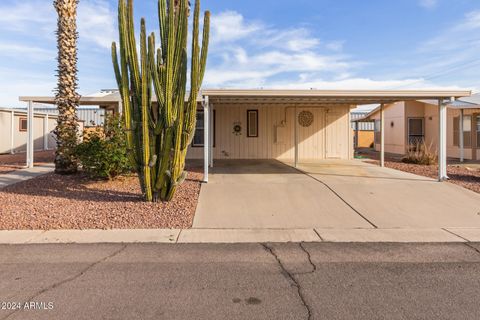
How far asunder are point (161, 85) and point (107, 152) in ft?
11.6

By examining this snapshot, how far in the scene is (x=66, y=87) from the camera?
38.5ft

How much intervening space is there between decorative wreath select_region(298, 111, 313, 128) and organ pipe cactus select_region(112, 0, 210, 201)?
10343mm

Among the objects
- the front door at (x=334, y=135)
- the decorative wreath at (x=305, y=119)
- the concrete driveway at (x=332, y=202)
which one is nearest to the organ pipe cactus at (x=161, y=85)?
the concrete driveway at (x=332, y=202)

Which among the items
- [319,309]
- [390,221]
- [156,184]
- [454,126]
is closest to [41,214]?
[156,184]

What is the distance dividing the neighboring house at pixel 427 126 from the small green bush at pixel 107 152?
12.9 metres

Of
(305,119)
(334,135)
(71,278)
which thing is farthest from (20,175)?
(334,135)

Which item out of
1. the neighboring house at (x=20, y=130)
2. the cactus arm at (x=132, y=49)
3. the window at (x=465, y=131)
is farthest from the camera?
the neighboring house at (x=20, y=130)

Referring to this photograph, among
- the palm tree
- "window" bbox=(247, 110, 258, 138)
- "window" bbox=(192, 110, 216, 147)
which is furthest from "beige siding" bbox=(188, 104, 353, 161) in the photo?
the palm tree

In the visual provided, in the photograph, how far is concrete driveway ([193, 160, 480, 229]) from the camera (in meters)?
7.32

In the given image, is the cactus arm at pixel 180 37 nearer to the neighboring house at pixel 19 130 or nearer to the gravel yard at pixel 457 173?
the gravel yard at pixel 457 173

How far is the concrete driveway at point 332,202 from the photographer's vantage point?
732cm

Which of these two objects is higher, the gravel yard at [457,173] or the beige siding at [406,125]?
the beige siding at [406,125]

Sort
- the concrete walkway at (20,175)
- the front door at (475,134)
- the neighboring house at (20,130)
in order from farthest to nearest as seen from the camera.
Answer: the neighboring house at (20,130)
the front door at (475,134)
the concrete walkway at (20,175)

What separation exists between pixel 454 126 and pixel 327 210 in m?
14.5
